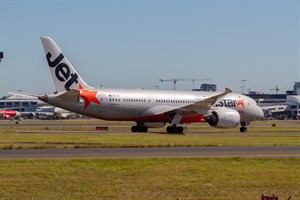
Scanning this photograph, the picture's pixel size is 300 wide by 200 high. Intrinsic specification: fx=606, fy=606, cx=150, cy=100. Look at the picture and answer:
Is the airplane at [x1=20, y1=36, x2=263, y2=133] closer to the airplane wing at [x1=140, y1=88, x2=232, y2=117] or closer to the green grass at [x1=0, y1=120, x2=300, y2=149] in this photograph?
the airplane wing at [x1=140, y1=88, x2=232, y2=117]

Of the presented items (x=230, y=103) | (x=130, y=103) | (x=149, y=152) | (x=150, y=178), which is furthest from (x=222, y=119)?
(x=150, y=178)

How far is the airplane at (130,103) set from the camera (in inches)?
2178

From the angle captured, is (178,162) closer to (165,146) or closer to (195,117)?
(165,146)

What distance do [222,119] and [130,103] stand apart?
885 centimetres

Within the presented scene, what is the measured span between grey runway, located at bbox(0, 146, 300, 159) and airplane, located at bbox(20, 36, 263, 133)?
19490 mm

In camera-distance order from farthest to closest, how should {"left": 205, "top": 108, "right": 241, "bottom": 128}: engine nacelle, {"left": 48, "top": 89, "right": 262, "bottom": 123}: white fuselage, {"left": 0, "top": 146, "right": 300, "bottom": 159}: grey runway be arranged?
{"left": 205, "top": 108, "right": 241, "bottom": 128}: engine nacelle < {"left": 48, "top": 89, "right": 262, "bottom": 123}: white fuselage < {"left": 0, "top": 146, "right": 300, "bottom": 159}: grey runway

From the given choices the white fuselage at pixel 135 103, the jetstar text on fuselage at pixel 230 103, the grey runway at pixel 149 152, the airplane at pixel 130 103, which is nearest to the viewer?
the grey runway at pixel 149 152

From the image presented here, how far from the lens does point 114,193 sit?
19312 mm

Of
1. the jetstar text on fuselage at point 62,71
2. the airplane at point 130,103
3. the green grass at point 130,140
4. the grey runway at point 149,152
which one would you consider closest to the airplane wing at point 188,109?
the airplane at point 130,103

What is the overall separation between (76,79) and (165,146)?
21.7 m

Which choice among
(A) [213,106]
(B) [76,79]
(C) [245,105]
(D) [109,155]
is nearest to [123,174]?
(D) [109,155]

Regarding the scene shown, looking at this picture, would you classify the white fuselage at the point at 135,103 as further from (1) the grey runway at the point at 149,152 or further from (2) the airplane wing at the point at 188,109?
(1) the grey runway at the point at 149,152

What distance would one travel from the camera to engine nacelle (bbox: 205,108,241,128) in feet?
186

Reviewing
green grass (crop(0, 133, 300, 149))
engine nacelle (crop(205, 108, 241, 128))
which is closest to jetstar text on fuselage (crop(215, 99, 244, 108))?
engine nacelle (crop(205, 108, 241, 128))
